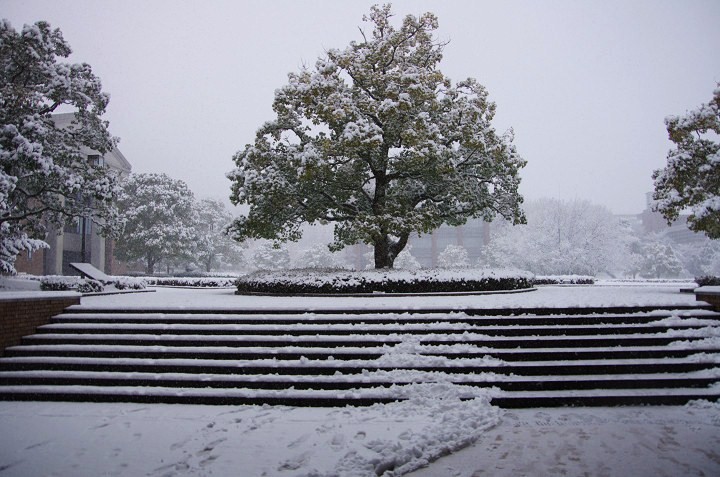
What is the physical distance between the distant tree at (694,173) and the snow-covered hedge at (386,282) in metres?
5.74

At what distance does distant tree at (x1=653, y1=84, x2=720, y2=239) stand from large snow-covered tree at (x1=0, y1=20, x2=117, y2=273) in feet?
63.8

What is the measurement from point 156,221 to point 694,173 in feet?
120

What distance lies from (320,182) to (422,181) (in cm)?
400

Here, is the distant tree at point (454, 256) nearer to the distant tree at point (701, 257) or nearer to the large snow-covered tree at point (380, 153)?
the distant tree at point (701, 257)

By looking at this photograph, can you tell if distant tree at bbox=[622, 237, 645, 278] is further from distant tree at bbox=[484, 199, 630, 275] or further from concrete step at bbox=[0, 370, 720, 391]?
concrete step at bbox=[0, 370, 720, 391]

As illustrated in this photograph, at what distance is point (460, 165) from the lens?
55.6 ft

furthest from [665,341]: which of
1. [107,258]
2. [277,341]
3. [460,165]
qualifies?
[107,258]

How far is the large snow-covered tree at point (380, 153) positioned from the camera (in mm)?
15016

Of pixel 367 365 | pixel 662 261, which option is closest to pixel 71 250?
pixel 367 365

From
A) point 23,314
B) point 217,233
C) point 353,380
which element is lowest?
point 353,380

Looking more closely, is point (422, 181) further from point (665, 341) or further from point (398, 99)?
point (665, 341)

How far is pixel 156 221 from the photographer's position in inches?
1486

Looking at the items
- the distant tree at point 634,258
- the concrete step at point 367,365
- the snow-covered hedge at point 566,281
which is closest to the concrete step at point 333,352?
the concrete step at point 367,365

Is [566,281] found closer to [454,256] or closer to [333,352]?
[333,352]
